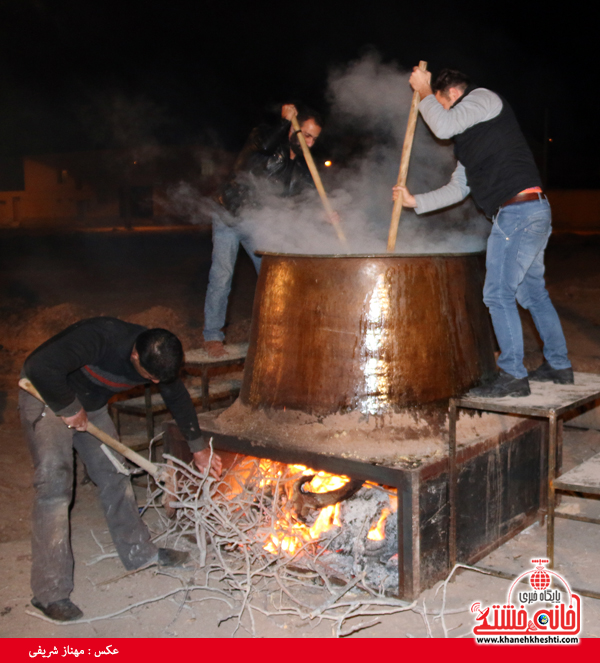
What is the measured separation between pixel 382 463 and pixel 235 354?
2352mm

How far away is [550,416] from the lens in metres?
3.32

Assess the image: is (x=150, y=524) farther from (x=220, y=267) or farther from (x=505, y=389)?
(x=505, y=389)

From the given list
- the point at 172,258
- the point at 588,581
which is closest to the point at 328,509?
the point at 588,581

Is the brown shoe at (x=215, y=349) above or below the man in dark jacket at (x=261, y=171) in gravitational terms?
below

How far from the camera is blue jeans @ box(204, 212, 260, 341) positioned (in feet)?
18.2

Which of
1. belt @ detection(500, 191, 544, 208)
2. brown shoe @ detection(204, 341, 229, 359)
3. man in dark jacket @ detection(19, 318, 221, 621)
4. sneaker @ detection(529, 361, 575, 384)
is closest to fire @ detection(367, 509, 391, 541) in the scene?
man in dark jacket @ detection(19, 318, 221, 621)

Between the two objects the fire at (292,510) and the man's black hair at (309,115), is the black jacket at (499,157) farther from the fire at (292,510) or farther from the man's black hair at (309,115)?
the fire at (292,510)

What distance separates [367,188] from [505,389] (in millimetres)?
2221

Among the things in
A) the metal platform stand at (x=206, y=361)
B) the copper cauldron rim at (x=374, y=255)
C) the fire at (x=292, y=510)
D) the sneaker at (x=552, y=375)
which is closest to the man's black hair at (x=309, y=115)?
the copper cauldron rim at (x=374, y=255)

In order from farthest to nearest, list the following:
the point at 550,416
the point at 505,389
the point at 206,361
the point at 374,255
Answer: the point at 206,361
the point at 374,255
the point at 505,389
the point at 550,416

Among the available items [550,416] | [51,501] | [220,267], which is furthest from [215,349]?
[550,416]

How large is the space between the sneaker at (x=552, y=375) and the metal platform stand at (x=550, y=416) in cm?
7

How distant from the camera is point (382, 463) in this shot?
354 cm

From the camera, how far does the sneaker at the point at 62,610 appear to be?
138 inches
